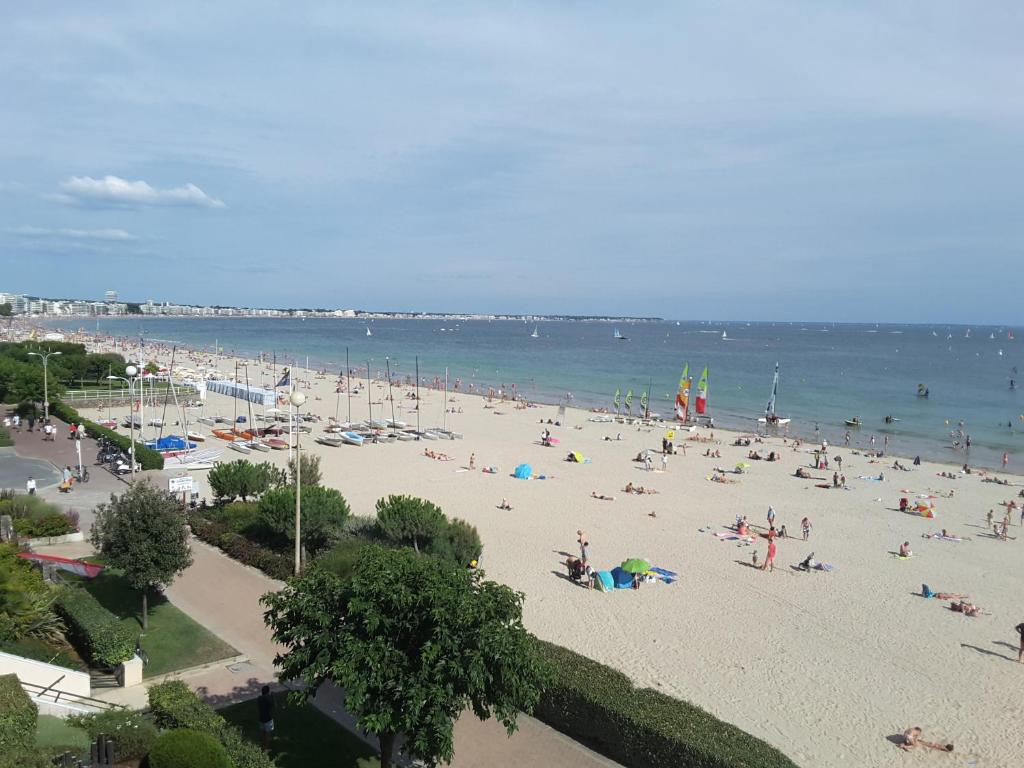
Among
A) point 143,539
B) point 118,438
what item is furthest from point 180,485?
point 118,438

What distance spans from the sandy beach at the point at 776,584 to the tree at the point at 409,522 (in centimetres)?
203

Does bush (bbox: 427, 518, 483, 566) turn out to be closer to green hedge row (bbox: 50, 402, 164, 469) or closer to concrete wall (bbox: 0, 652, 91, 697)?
concrete wall (bbox: 0, 652, 91, 697)

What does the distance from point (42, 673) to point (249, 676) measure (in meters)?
2.94

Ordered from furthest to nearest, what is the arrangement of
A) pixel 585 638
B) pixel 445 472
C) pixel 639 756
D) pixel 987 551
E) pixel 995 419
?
1. pixel 995 419
2. pixel 445 472
3. pixel 987 551
4. pixel 585 638
5. pixel 639 756

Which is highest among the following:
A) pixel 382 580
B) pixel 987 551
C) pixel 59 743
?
pixel 382 580

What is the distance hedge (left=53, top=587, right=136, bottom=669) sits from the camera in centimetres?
1171

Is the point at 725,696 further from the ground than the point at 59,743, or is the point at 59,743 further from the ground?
the point at 59,743

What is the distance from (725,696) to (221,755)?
870 centimetres

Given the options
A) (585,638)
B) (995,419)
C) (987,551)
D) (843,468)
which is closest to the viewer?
(585,638)

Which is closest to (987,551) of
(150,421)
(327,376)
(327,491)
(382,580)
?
(327,491)

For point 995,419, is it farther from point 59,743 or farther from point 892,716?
point 59,743

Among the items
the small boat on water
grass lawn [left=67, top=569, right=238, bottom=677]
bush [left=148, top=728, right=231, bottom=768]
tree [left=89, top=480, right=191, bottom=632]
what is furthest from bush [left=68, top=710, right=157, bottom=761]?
the small boat on water

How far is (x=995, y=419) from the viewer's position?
57.8m

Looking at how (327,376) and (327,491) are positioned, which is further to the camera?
(327,376)
